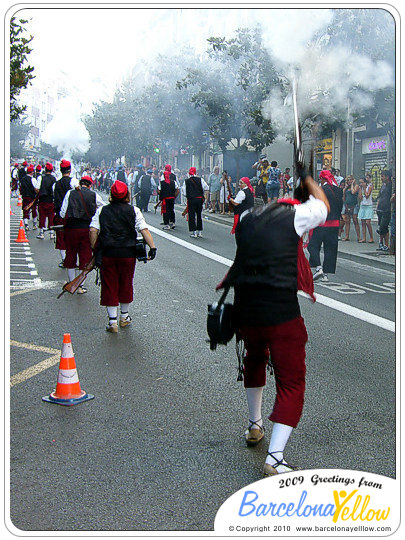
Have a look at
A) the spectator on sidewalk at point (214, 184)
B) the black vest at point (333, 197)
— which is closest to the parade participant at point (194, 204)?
the black vest at point (333, 197)

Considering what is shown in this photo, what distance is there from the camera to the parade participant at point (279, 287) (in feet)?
12.2

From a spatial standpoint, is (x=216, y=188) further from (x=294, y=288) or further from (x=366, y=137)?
(x=294, y=288)

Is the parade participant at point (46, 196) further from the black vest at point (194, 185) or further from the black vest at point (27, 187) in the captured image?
the black vest at point (194, 185)

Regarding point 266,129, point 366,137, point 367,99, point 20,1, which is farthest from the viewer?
point 366,137

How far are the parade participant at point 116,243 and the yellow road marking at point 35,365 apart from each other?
96 centimetres

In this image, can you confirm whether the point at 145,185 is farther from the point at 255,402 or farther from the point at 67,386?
the point at 255,402

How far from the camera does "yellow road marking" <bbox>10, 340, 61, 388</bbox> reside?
5.73m

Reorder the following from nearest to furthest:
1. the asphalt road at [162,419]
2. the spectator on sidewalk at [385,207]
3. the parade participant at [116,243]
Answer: the asphalt road at [162,419] < the parade participant at [116,243] < the spectator on sidewalk at [385,207]

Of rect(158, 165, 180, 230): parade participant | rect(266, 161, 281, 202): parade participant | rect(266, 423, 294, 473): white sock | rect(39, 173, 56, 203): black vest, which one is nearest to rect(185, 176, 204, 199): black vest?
rect(158, 165, 180, 230): parade participant

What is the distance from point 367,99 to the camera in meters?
15.0

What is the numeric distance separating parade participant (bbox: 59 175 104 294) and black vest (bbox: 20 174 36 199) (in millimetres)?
9499

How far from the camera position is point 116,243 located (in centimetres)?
762

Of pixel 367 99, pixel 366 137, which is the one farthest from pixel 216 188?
pixel 367 99

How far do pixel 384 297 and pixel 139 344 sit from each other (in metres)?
4.19
